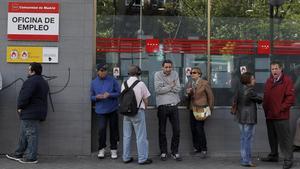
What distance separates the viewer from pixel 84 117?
977 cm

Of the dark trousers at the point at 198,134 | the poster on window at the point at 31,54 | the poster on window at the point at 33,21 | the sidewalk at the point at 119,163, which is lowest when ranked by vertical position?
the sidewalk at the point at 119,163

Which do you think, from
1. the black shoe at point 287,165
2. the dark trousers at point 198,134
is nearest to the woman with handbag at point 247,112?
the black shoe at point 287,165

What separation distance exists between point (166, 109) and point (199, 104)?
1.98 ft

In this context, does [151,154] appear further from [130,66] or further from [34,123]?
[34,123]

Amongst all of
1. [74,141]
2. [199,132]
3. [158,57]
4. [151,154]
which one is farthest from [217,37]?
[74,141]

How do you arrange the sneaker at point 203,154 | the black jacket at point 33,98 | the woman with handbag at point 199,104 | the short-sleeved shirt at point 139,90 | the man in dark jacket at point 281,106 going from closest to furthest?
the black jacket at point 33,98 → the man in dark jacket at point 281,106 → the short-sleeved shirt at point 139,90 → the woman with handbag at point 199,104 → the sneaker at point 203,154

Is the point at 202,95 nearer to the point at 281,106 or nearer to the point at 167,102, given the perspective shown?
the point at 167,102

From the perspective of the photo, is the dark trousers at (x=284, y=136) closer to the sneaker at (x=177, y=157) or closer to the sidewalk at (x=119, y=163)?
the sidewalk at (x=119, y=163)

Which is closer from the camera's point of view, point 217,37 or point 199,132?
point 199,132

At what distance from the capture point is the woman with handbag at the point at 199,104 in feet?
31.6

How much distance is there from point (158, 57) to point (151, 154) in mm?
1820

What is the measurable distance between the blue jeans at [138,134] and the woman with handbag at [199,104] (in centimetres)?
100

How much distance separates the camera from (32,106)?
29.5 feet

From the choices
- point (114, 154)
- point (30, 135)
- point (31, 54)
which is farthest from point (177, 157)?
point (31, 54)
